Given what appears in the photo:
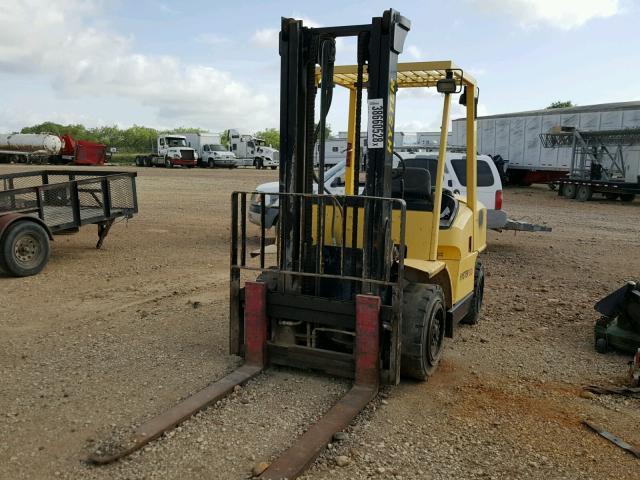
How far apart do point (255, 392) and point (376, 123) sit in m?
2.24

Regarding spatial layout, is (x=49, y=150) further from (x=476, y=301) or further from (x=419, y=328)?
(x=419, y=328)

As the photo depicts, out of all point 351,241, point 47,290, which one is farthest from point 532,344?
point 47,290

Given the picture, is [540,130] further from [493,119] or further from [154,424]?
[154,424]

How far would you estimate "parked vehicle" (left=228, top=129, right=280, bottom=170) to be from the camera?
4744cm

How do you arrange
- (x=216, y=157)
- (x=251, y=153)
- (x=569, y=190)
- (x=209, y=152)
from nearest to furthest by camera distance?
(x=569, y=190) → (x=216, y=157) → (x=209, y=152) → (x=251, y=153)

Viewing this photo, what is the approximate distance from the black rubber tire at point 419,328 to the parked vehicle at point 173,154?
41953 mm

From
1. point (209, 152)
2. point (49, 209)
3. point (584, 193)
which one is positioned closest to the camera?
point (49, 209)

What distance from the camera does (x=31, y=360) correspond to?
5301 mm

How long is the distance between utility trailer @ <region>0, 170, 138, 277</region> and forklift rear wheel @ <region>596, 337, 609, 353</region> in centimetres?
766

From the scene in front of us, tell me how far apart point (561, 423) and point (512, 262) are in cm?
705

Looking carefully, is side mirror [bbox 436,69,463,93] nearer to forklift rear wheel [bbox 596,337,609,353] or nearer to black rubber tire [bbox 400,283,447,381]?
black rubber tire [bbox 400,283,447,381]

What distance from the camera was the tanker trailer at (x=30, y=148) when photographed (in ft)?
161

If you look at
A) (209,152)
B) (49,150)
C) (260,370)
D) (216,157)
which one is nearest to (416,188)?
(260,370)

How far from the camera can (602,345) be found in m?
5.87
